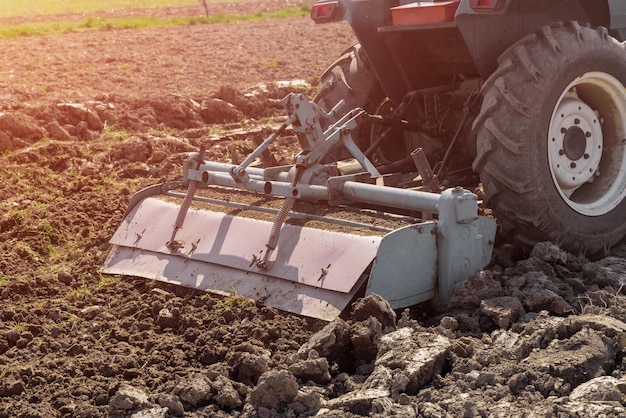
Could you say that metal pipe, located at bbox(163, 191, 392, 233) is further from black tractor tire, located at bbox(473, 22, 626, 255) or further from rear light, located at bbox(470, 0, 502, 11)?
rear light, located at bbox(470, 0, 502, 11)

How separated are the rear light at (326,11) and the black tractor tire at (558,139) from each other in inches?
52.6

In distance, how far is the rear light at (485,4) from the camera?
4.58 m

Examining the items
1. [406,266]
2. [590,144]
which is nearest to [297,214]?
[406,266]

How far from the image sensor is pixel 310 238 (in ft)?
15.3

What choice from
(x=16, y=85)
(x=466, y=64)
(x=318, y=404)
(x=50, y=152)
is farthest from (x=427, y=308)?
(x=16, y=85)

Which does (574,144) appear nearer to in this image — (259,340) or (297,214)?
(297,214)

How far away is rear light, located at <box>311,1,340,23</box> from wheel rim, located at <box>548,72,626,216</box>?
5.10ft

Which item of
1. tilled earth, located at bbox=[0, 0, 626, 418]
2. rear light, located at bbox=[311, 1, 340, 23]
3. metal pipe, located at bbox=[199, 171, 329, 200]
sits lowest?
tilled earth, located at bbox=[0, 0, 626, 418]

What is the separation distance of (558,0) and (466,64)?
66 centimetres

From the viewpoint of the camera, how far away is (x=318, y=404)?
11.5 ft

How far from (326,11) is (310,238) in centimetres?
182

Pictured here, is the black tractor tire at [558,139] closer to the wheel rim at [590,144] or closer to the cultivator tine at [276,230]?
the wheel rim at [590,144]

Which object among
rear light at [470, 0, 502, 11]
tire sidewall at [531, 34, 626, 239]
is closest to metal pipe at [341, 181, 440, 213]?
tire sidewall at [531, 34, 626, 239]

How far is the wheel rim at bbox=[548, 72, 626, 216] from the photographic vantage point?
4.99m
